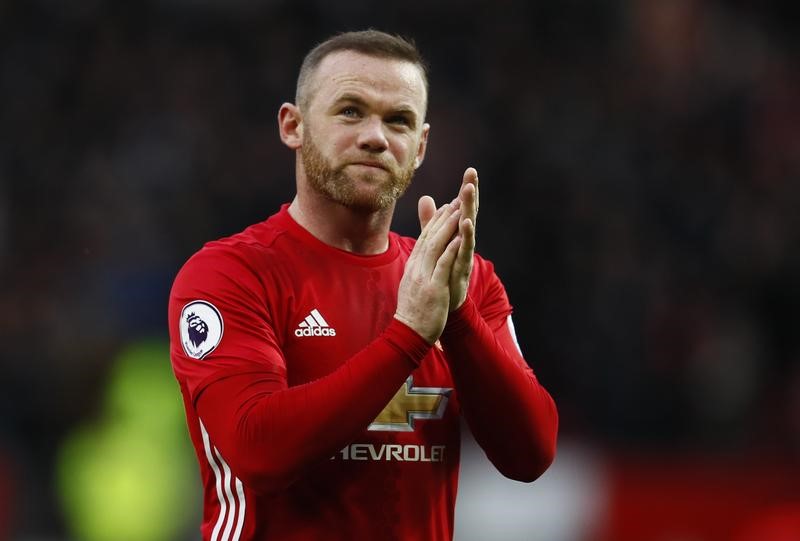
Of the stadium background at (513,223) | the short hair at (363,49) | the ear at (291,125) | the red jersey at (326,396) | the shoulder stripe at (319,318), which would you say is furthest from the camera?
the stadium background at (513,223)

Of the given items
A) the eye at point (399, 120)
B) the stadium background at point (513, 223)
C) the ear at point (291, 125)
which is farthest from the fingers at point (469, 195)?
the stadium background at point (513, 223)

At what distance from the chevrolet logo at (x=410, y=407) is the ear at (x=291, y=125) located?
80 cm

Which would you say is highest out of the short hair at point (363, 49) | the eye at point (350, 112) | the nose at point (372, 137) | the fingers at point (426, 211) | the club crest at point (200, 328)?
the short hair at point (363, 49)

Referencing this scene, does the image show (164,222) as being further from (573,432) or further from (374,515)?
(374,515)

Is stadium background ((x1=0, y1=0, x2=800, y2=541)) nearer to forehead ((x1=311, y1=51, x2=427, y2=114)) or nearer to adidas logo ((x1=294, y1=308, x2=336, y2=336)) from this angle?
adidas logo ((x1=294, y1=308, x2=336, y2=336))

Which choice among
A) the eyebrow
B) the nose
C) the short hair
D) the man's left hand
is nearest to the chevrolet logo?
the man's left hand

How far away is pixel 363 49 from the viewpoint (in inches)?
146

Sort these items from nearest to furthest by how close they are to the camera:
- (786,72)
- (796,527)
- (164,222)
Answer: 1. (796,527)
2. (164,222)
3. (786,72)

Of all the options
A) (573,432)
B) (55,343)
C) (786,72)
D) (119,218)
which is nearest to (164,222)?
(119,218)

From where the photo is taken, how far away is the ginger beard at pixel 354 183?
365cm

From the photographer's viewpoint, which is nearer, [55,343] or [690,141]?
[55,343]

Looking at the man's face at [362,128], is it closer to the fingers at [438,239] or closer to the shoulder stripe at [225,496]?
the fingers at [438,239]

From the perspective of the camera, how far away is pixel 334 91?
3662 mm

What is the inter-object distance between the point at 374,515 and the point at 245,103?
9.49 metres
